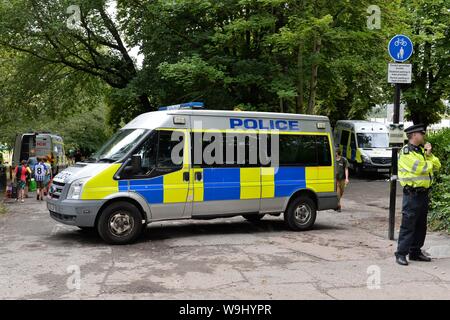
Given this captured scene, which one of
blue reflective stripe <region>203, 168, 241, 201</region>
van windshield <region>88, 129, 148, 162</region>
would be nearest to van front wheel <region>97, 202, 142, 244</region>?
van windshield <region>88, 129, 148, 162</region>

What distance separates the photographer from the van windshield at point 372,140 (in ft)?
85.0

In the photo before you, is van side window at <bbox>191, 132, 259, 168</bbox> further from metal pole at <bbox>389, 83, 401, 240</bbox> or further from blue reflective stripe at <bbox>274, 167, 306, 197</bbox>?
metal pole at <bbox>389, 83, 401, 240</bbox>

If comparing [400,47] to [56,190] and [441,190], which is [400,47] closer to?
[441,190]

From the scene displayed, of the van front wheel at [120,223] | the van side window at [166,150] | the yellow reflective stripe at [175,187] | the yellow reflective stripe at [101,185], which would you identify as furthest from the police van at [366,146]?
the yellow reflective stripe at [101,185]

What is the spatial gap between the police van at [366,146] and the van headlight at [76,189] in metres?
18.2

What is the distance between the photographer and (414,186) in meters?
7.30

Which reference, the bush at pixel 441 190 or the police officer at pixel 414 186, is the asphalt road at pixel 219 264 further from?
the bush at pixel 441 190

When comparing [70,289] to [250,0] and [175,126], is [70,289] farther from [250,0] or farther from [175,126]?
[250,0]

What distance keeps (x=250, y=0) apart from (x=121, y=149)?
377 inches

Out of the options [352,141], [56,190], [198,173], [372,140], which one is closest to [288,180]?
[198,173]

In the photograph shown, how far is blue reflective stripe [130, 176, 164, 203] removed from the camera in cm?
916

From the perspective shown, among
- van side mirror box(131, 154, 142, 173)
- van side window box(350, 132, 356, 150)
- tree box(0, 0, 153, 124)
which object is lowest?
van side mirror box(131, 154, 142, 173)

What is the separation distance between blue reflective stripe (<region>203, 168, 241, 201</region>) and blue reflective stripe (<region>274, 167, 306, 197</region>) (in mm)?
891
